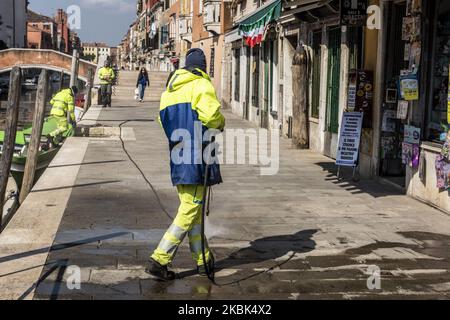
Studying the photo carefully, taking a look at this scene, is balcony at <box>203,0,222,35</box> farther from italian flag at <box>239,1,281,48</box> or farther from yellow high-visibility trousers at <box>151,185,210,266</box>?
yellow high-visibility trousers at <box>151,185,210,266</box>

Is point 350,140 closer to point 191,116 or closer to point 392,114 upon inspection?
point 392,114

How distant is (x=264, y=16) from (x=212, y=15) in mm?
14661

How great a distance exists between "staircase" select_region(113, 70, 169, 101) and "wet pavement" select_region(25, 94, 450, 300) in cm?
2640

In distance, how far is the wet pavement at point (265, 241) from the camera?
5.34 metres

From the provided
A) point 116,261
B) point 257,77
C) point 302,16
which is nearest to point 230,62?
point 257,77

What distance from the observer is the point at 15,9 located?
285 ft

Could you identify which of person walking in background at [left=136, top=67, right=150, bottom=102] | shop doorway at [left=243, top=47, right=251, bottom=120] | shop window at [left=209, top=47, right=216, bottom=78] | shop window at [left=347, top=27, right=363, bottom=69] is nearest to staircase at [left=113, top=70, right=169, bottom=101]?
person walking in background at [left=136, top=67, right=150, bottom=102]

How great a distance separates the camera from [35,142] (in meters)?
12.4

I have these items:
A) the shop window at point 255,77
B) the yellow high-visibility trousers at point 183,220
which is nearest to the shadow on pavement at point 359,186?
the yellow high-visibility trousers at point 183,220

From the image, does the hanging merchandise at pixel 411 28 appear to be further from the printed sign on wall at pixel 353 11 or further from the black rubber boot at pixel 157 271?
the black rubber boot at pixel 157 271

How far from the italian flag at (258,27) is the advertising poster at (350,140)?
14.3 ft

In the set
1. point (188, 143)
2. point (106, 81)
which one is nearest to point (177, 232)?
point (188, 143)

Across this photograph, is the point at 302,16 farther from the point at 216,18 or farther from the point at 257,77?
the point at 216,18
